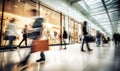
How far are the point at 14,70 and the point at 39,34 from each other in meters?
1.10

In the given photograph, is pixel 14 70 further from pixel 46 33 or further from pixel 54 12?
pixel 54 12

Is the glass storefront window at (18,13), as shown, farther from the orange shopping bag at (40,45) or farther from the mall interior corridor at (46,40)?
the orange shopping bag at (40,45)

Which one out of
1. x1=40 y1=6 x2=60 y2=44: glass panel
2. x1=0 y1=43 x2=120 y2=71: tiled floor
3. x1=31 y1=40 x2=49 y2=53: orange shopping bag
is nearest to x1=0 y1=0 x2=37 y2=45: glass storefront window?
x1=40 y1=6 x2=60 y2=44: glass panel

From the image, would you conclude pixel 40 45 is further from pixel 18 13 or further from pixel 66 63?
pixel 18 13

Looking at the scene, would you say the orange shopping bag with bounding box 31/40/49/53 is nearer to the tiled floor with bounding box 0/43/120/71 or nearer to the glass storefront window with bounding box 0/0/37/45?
the tiled floor with bounding box 0/43/120/71

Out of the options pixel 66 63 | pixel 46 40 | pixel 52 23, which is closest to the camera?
pixel 66 63

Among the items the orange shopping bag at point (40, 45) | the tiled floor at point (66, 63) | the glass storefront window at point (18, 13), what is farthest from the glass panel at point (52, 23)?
the orange shopping bag at point (40, 45)

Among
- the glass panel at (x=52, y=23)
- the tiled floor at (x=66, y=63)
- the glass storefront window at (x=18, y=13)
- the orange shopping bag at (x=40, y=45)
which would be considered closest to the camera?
the tiled floor at (x=66, y=63)

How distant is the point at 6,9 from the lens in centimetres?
490

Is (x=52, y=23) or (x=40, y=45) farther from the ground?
(x=52, y=23)

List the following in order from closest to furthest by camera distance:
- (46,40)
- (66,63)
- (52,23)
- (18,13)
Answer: (66,63) < (46,40) < (18,13) < (52,23)

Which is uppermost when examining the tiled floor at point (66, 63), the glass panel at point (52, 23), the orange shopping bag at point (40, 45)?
the glass panel at point (52, 23)

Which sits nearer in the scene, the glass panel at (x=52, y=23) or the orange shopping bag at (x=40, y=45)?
the orange shopping bag at (x=40, y=45)

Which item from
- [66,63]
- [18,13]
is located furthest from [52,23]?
[66,63]
